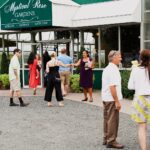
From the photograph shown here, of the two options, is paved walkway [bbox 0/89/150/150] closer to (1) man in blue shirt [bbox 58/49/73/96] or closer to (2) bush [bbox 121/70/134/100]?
(2) bush [bbox 121/70/134/100]

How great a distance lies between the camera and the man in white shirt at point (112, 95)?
8.22 meters

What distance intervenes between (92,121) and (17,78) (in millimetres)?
3673

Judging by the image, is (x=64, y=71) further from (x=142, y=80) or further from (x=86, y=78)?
(x=142, y=80)

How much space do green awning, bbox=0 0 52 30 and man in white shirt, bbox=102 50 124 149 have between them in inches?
436

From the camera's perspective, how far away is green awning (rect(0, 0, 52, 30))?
1942cm

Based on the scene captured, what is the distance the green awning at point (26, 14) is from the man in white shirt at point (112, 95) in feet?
36.4

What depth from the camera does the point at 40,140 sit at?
9.20m

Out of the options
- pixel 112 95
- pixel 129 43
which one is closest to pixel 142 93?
pixel 112 95

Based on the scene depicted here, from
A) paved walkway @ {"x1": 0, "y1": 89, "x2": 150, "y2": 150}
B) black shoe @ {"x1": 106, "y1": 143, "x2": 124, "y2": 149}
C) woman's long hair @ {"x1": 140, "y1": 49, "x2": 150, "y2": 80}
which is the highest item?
woman's long hair @ {"x1": 140, "y1": 49, "x2": 150, "y2": 80}

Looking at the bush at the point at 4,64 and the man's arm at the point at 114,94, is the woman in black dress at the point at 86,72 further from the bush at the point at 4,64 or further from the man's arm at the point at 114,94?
the bush at the point at 4,64

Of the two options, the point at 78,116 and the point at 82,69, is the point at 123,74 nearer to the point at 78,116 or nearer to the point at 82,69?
the point at 82,69

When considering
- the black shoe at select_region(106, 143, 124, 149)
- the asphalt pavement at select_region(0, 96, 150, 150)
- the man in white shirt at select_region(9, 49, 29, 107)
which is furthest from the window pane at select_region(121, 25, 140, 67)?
the black shoe at select_region(106, 143, 124, 149)

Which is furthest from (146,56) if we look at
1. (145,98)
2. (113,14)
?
(113,14)

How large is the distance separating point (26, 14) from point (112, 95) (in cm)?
1257
